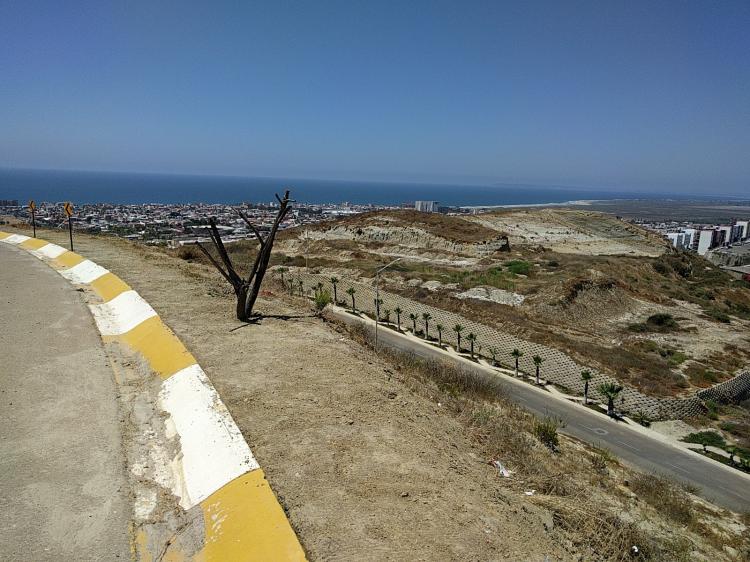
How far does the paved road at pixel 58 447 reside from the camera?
4.08 metres

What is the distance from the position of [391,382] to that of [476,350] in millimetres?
20604

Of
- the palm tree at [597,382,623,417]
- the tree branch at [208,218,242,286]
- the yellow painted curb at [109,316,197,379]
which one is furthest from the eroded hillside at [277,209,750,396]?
the yellow painted curb at [109,316,197,379]

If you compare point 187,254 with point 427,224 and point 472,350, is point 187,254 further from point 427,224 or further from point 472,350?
point 427,224

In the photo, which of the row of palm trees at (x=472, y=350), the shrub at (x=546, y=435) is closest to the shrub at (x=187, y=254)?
the row of palm trees at (x=472, y=350)

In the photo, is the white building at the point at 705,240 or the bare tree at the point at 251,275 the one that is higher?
the bare tree at the point at 251,275

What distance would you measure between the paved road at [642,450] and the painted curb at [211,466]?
14.8 m

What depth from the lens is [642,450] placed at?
1781cm

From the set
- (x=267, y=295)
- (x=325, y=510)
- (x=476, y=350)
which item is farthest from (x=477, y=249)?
(x=325, y=510)

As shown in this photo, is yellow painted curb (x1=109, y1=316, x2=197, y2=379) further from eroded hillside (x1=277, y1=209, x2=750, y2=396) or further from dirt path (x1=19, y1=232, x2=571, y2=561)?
eroded hillside (x1=277, y1=209, x2=750, y2=396)

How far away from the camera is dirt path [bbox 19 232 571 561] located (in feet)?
14.0

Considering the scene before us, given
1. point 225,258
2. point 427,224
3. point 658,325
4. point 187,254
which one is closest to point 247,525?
point 225,258

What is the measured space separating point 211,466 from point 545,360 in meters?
22.4

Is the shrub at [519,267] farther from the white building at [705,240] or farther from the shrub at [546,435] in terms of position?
the white building at [705,240]

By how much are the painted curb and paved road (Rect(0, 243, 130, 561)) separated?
0.67 metres
